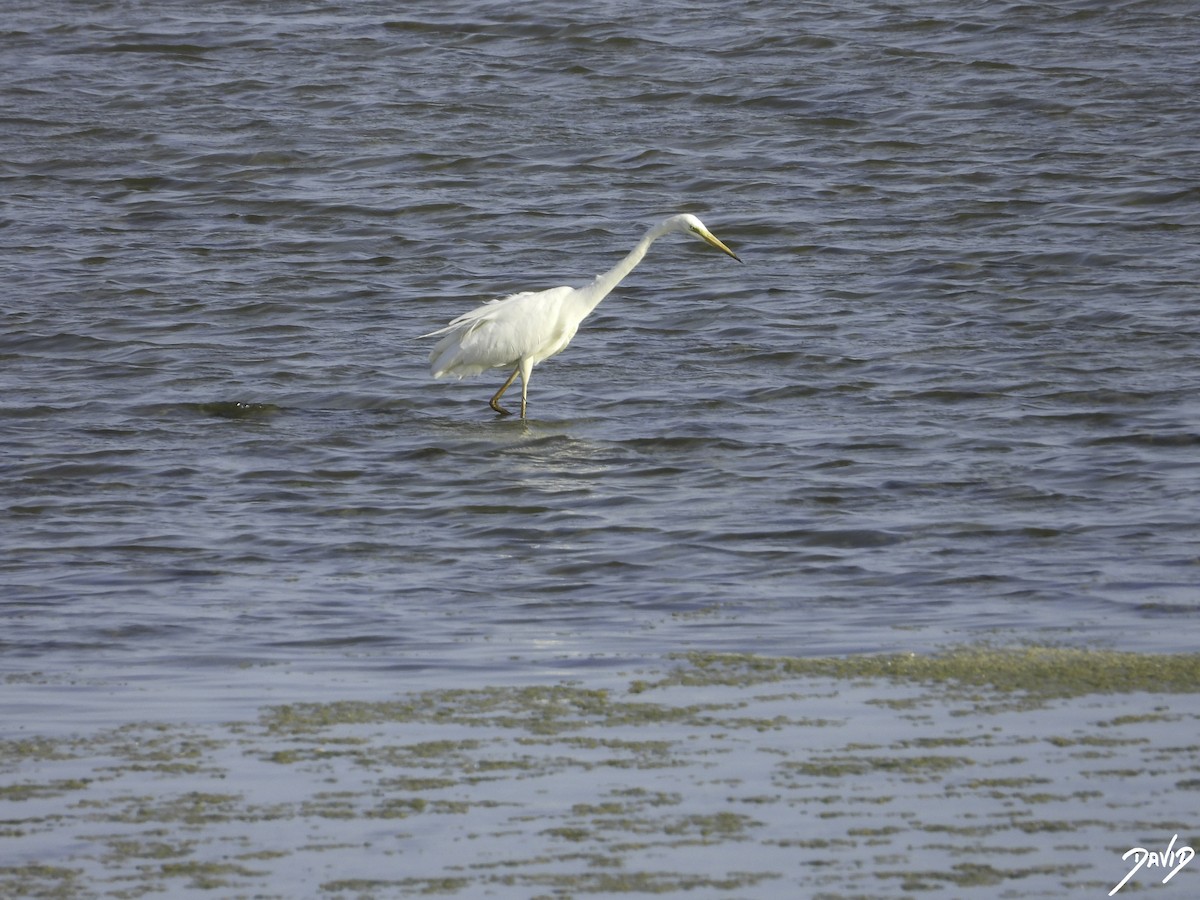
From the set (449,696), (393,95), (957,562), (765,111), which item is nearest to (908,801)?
(449,696)

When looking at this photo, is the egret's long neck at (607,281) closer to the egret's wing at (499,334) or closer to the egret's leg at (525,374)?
the egret's wing at (499,334)

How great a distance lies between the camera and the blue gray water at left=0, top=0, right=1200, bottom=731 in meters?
6.45

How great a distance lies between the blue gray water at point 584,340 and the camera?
6.45 m

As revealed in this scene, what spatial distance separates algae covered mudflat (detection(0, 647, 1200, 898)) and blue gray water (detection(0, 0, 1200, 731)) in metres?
0.49

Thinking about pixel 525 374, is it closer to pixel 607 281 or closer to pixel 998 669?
pixel 607 281

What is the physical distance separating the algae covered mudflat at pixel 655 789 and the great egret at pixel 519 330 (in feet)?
17.8

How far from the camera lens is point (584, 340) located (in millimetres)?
12188

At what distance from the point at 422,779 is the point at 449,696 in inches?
30.7

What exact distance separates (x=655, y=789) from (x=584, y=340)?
25.9 ft

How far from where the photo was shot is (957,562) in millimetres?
6891

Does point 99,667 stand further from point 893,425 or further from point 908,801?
point 893,425
